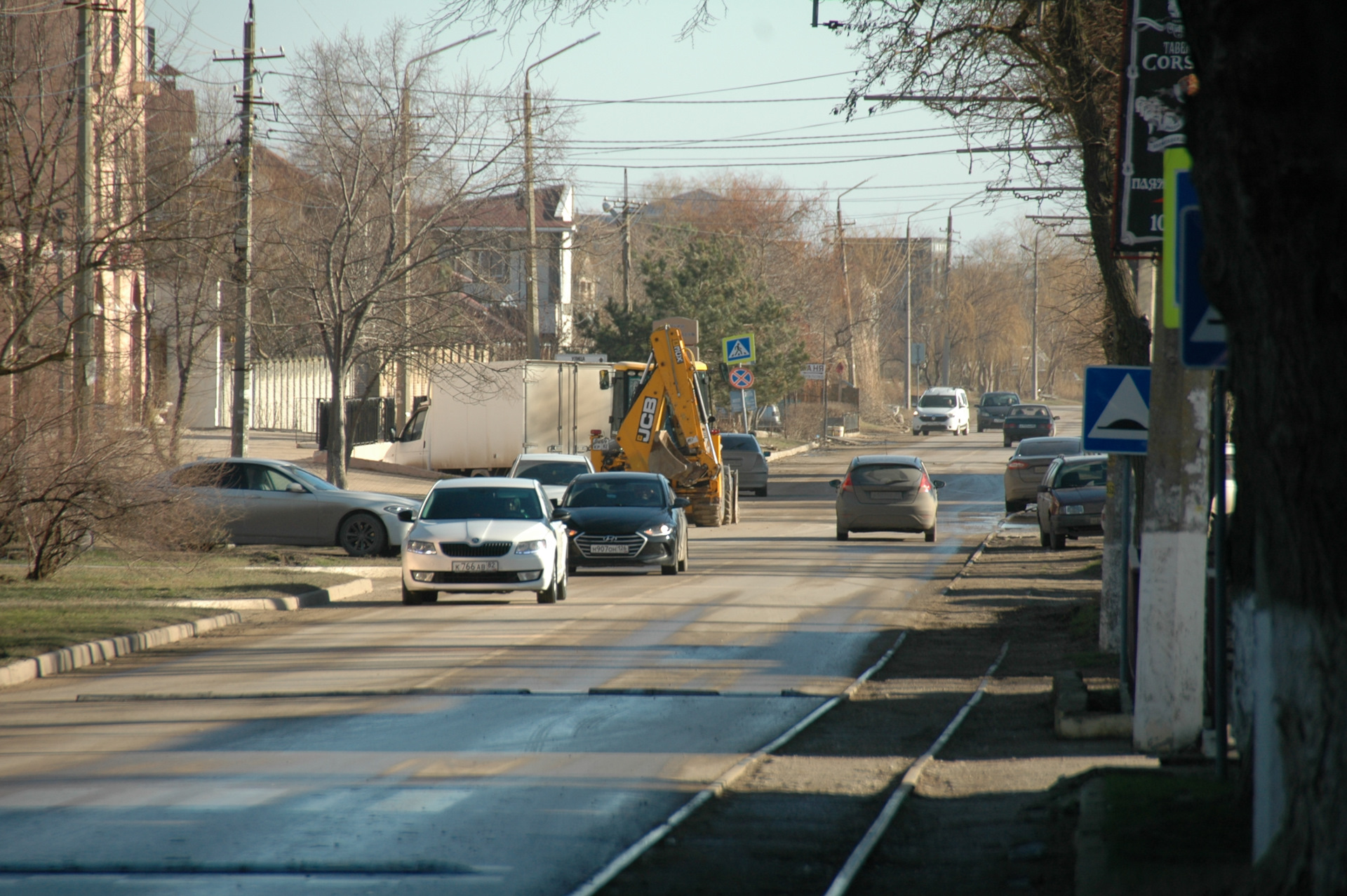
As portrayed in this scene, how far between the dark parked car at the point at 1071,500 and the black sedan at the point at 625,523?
691 centimetres

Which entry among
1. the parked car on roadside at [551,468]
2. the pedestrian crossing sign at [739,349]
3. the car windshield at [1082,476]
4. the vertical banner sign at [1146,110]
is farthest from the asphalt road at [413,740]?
the pedestrian crossing sign at [739,349]

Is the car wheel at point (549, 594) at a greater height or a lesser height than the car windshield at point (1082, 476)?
lesser

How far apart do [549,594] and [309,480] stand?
6.79 metres

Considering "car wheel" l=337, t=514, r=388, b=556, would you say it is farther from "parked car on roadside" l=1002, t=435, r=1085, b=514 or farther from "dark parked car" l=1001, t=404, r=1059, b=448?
"dark parked car" l=1001, t=404, r=1059, b=448

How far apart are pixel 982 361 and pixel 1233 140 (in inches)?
4785

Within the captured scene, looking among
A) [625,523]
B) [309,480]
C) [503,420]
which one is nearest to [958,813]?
[625,523]

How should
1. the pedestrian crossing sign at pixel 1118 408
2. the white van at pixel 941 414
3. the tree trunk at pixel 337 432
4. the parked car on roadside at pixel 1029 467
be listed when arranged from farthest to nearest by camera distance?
the white van at pixel 941 414 → the parked car on roadside at pixel 1029 467 → the tree trunk at pixel 337 432 → the pedestrian crossing sign at pixel 1118 408

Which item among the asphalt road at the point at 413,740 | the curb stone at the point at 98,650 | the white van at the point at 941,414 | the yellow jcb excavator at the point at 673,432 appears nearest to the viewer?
the asphalt road at the point at 413,740

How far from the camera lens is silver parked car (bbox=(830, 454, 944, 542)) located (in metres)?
28.1

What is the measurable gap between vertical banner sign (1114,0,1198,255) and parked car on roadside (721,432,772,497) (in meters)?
31.1

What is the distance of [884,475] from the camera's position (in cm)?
→ 2825

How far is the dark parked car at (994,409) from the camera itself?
245 ft

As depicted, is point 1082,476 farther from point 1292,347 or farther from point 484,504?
point 1292,347

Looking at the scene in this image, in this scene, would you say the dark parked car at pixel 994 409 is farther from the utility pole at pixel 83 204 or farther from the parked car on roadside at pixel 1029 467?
the utility pole at pixel 83 204
